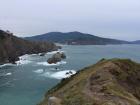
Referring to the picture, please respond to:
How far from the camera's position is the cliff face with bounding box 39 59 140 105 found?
31172 mm

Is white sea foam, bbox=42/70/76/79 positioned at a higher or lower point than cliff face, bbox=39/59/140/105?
lower

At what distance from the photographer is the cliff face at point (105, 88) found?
102 ft

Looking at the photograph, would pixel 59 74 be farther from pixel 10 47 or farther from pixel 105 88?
pixel 105 88

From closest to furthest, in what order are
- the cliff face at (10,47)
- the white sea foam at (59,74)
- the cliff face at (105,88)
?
the cliff face at (105,88) → the white sea foam at (59,74) → the cliff face at (10,47)

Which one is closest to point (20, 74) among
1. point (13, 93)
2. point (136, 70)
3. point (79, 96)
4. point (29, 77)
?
point (29, 77)

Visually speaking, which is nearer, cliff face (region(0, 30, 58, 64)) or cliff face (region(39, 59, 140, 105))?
cliff face (region(39, 59, 140, 105))

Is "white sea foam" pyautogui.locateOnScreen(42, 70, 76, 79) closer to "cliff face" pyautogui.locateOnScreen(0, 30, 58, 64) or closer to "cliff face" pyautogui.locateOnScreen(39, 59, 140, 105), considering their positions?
"cliff face" pyautogui.locateOnScreen(0, 30, 58, 64)

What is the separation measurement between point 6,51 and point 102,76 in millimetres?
116359

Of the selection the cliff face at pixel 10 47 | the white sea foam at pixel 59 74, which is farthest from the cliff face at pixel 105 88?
the cliff face at pixel 10 47

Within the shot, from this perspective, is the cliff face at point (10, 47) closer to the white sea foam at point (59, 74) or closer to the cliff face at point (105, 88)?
the white sea foam at point (59, 74)

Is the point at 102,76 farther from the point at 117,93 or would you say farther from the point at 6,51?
the point at 6,51

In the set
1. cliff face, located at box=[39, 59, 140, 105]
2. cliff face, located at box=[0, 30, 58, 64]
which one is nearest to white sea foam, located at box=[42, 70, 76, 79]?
cliff face, located at box=[0, 30, 58, 64]

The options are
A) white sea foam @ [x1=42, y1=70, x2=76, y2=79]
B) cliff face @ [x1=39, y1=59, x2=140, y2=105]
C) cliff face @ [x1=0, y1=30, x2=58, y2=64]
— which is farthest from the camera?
cliff face @ [x1=0, y1=30, x2=58, y2=64]

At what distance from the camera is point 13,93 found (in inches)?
2904
